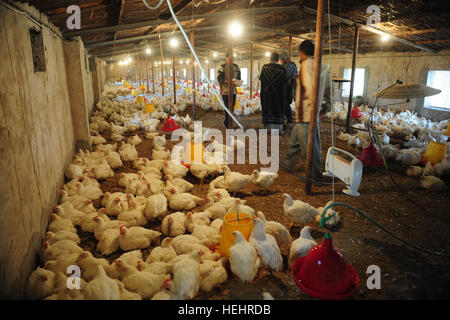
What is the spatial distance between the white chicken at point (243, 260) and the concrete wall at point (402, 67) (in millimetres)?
8988

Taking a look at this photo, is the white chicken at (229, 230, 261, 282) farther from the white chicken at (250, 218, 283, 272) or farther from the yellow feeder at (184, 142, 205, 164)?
the yellow feeder at (184, 142, 205, 164)


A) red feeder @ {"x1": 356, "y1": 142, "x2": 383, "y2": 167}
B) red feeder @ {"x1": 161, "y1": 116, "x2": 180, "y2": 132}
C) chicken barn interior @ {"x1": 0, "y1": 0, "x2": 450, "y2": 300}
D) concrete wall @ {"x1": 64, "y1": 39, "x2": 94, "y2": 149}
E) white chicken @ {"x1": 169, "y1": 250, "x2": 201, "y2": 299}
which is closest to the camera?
white chicken @ {"x1": 169, "y1": 250, "x2": 201, "y2": 299}

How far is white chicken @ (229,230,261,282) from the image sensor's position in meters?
2.46

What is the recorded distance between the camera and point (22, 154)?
2.61 metres

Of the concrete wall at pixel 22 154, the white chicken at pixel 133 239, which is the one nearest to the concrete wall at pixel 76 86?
the concrete wall at pixel 22 154

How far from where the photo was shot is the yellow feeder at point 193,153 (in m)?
5.13

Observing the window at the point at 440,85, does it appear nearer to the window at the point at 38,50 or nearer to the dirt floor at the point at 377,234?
the dirt floor at the point at 377,234

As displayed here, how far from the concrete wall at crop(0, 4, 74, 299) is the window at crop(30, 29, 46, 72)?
0.10 metres

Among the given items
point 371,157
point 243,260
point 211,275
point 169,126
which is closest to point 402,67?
point 371,157

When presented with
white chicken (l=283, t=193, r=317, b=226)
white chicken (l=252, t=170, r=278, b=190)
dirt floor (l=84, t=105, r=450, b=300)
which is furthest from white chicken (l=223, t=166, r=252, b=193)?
white chicken (l=283, t=193, r=317, b=226)

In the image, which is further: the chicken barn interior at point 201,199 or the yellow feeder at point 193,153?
the yellow feeder at point 193,153

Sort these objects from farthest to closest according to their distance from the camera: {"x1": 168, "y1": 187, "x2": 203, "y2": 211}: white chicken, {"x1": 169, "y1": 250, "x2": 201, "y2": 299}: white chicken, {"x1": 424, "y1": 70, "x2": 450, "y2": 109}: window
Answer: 1. {"x1": 424, "y1": 70, "x2": 450, "y2": 109}: window
2. {"x1": 168, "y1": 187, "x2": 203, "y2": 211}: white chicken
3. {"x1": 169, "y1": 250, "x2": 201, "y2": 299}: white chicken
